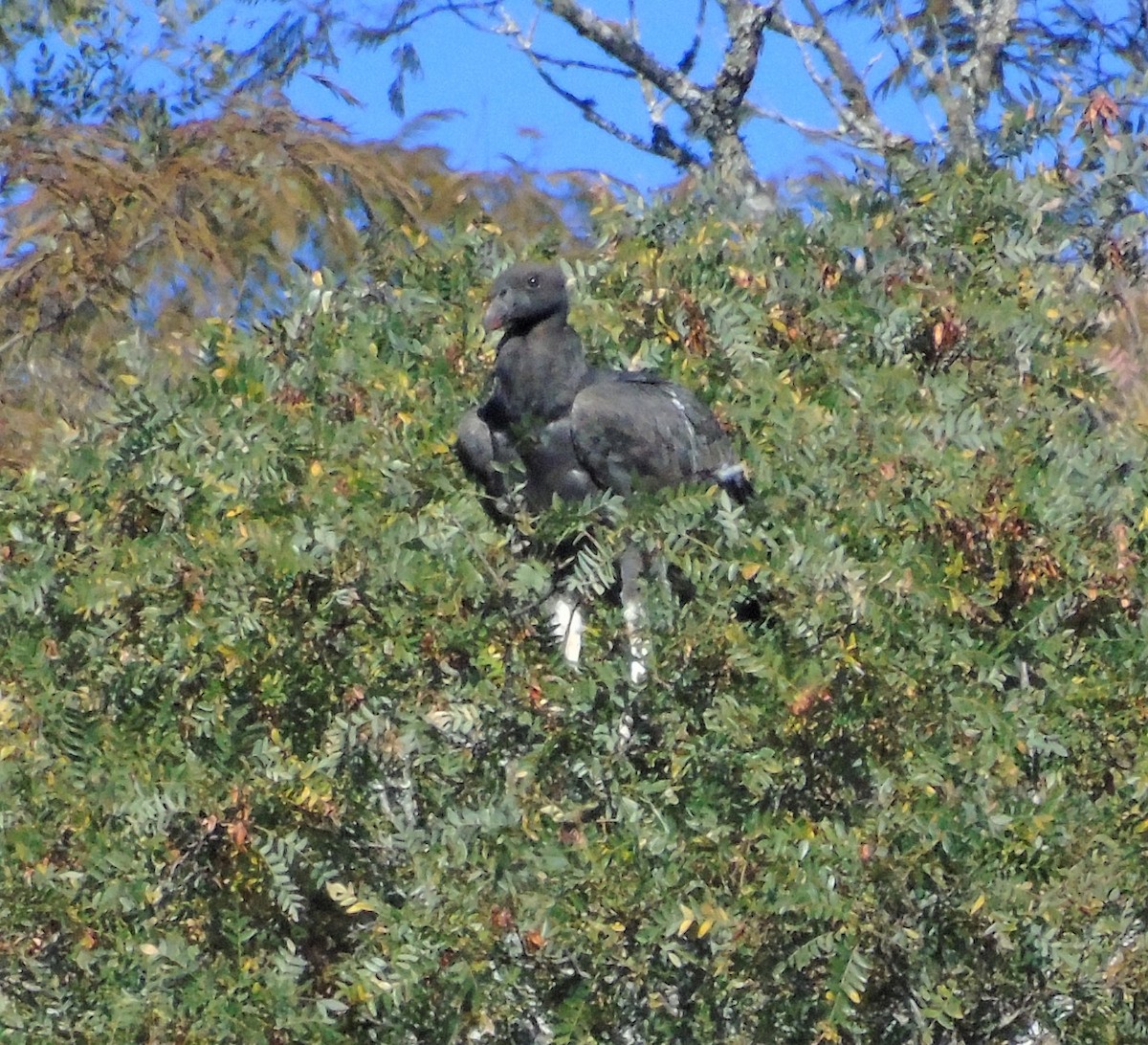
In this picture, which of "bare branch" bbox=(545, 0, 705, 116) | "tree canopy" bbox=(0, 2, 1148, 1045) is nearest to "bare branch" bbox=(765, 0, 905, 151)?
"bare branch" bbox=(545, 0, 705, 116)

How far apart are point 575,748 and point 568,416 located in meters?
1.90

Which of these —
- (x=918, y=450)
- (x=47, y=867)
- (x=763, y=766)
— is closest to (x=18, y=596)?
(x=47, y=867)

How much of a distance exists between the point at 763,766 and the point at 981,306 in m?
1.67

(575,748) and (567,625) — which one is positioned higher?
(567,625)

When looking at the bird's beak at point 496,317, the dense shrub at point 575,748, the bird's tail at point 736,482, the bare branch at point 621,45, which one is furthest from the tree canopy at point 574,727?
the bare branch at point 621,45

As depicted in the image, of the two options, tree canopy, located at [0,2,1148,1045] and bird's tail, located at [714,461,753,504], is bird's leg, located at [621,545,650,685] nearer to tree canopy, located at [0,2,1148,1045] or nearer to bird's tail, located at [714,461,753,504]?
tree canopy, located at [0,2,1148,1045]

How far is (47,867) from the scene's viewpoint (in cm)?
371

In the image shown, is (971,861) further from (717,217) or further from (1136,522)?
(717,217)

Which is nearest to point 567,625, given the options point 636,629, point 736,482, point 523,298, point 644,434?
point 636,629

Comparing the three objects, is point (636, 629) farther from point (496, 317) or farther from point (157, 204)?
point (157, 204)

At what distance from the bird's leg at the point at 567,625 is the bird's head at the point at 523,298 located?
1297 millimetres

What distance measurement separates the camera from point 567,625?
384 centimetres

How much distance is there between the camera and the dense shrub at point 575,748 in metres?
3.41

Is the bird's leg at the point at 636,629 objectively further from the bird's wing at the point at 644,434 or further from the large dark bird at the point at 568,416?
the bird's wing at the point at 644,434
